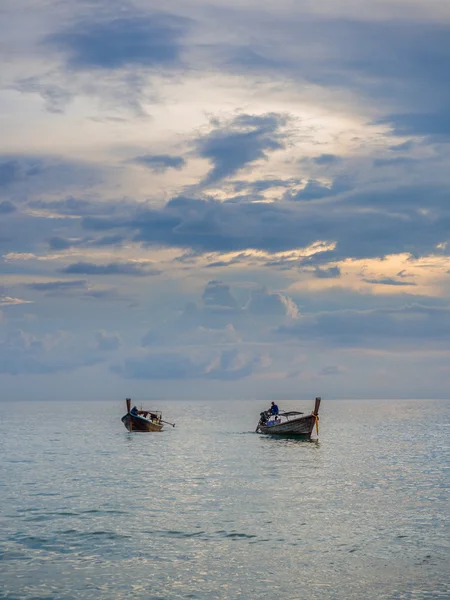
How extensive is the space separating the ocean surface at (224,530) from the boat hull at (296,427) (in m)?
19.3

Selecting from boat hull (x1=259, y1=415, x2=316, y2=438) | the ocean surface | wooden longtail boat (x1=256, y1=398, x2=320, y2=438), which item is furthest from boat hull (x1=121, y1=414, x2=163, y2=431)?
the ocean surface

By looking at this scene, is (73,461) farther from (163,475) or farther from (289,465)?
(289,465)

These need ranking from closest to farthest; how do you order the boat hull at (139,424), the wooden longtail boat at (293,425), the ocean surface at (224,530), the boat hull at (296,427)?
the ocean surface at (224,530)
the wooden longtail boat at (293,425)
the boat hull at (296,427)
the boat hull at (139,424)

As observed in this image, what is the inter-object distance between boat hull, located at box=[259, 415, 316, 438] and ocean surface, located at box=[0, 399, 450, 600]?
19255 mm

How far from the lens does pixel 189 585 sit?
2244cm

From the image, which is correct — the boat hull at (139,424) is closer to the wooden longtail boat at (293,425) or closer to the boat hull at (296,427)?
the wooden longtail boat at (293,425)

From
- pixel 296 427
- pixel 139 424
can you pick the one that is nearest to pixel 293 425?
pixel 296 427

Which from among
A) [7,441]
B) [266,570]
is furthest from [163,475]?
[7,441]

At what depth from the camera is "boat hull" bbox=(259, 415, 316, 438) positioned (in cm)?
7992

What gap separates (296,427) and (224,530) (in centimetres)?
5200

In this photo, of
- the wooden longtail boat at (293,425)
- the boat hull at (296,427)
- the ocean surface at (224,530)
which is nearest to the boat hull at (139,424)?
the wooden longtail boat at (293,425)

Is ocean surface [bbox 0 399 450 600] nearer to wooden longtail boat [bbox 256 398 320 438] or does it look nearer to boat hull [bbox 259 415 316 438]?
wooden longtail boat [bbox 256 398 320 438]

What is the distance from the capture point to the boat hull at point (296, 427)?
262 feet

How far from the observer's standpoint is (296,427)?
8169 cm
